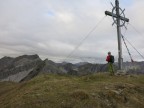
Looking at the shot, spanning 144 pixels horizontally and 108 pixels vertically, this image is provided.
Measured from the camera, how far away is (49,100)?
909 inches

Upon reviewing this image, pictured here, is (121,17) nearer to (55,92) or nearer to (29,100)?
(55,92)

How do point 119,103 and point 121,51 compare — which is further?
point 121,51

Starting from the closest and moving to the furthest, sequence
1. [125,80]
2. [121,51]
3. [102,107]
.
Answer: [102,107] < [125,80] < [121,51]

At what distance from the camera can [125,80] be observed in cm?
3064

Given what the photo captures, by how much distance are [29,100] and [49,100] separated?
5.13 ft

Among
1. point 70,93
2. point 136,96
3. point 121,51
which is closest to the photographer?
point 70,93

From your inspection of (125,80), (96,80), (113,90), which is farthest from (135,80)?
(113,90)

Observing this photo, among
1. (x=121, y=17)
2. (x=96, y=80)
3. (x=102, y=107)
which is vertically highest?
(x=121, y=17)

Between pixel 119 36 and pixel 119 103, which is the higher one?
pixel 119 36

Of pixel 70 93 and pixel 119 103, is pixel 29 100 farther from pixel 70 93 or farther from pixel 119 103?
pixel 119 103

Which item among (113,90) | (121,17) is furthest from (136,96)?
(121,17)

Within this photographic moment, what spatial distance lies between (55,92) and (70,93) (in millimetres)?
1385

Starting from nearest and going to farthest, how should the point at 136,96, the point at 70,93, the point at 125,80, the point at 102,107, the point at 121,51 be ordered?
the point at 102,107, the point at 70,93, the point at 136,96, the point at 125,80, the point at 121,51

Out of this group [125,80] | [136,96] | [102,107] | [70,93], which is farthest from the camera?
[125,80]
